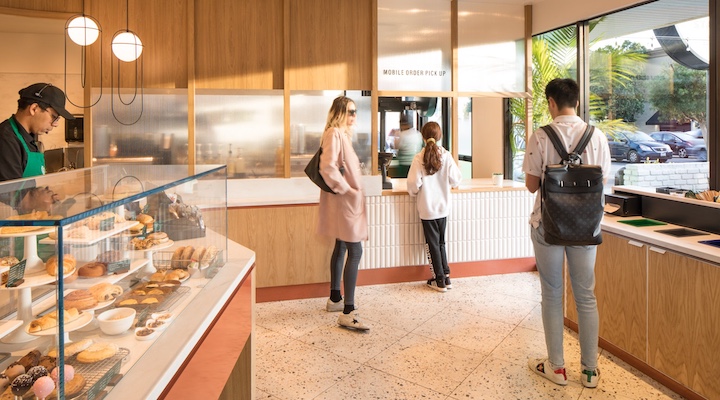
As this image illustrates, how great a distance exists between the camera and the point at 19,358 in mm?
1251

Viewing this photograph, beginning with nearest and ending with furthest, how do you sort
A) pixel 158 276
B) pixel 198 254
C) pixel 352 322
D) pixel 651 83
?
pixel 158 276 < pixel 198 254 < pixel 352 322 < pixel 651 83

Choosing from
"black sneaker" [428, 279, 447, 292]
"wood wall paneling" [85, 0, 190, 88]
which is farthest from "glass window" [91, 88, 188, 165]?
"black sneaker" [428, 279, 447, 292]

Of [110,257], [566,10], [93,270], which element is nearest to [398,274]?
[566,10]

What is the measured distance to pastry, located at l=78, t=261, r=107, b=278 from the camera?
4.46 feet

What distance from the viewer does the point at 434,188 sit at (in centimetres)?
481

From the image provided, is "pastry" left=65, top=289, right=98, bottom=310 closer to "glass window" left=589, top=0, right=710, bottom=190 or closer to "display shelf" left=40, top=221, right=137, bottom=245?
"display shelf" left=40, top=221, right=137, bottom=245

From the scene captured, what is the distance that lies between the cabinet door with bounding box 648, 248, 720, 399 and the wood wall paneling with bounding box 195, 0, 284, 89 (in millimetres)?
3514

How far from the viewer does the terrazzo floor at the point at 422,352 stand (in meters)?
2.88

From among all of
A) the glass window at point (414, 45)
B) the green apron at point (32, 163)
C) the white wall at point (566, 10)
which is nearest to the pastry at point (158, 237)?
the green apron at point (32, 163)

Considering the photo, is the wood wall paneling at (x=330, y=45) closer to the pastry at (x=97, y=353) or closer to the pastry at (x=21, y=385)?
the pastry at (x=97, y=353)

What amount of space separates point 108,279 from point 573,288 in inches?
94.1

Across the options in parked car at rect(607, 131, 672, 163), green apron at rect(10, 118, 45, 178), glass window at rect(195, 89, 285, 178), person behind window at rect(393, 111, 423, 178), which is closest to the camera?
green apron at rect(10, 118, 45, 178)

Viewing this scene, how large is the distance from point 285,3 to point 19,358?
409 cm

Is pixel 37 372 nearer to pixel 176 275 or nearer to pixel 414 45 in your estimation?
pixel 176 275
